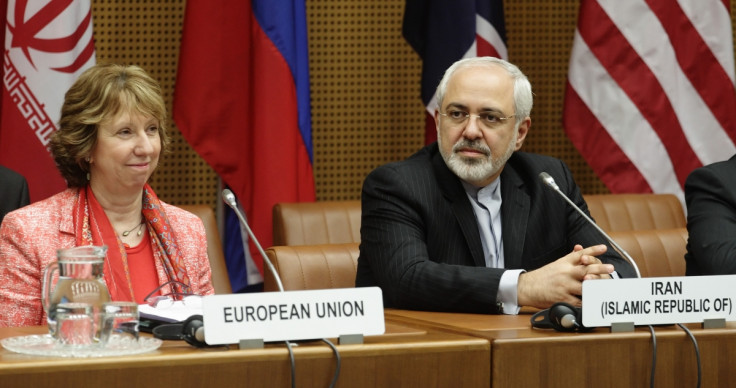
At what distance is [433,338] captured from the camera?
2.06 m

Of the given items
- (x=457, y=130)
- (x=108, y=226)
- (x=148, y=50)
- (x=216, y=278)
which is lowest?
(x=216, y=278)

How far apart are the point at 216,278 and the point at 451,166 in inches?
39.0

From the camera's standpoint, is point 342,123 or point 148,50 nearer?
point 148,50

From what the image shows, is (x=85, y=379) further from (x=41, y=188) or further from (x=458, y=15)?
(x=458, y=15)

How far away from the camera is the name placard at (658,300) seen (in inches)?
82.7

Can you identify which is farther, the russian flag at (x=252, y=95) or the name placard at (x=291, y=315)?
the russian flag at (x=252, y=95)

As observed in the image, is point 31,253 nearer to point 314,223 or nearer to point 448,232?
point 448,232

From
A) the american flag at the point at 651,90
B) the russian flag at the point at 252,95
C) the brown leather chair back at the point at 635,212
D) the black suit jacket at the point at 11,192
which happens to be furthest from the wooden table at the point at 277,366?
the american flag at the point at 651,90

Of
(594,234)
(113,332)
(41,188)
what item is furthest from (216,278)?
(113,332)

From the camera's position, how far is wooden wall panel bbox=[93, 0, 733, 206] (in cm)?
500

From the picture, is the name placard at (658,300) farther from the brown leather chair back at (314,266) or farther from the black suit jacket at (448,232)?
the brown leather chair back at (314,266)

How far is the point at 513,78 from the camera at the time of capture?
3184 mm

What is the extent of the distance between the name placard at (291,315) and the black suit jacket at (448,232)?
0.68 meters

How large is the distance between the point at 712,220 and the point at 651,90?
6.12ft
